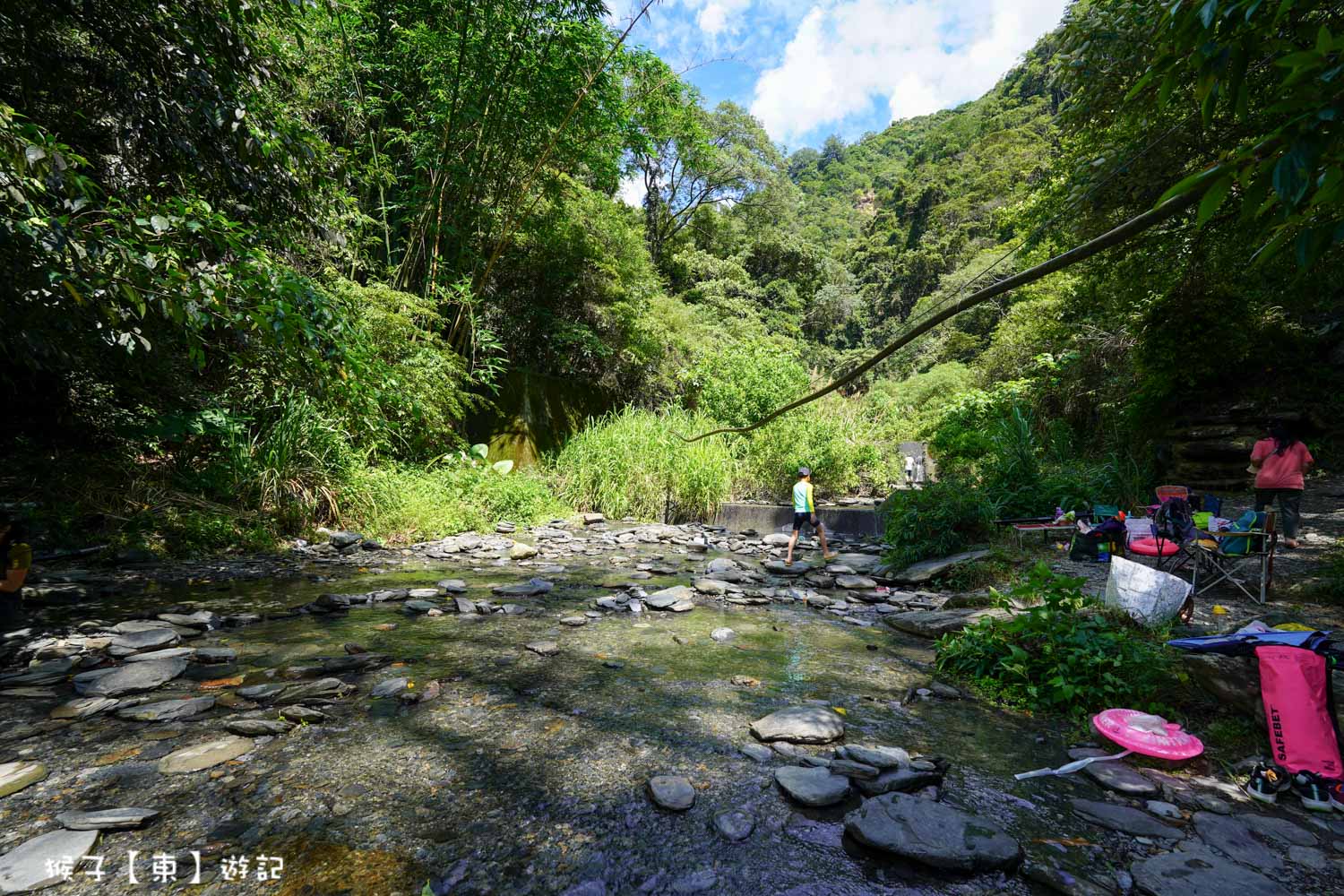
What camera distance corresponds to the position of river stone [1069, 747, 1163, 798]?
228 centimetres

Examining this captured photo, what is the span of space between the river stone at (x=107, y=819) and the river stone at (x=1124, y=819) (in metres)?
3.24

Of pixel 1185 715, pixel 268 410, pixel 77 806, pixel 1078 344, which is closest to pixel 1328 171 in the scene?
pixel 1185 715

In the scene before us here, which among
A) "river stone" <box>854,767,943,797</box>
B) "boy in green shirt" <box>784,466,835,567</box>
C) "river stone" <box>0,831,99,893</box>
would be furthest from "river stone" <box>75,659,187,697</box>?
"boy in green shirt" <box>784,466,835,567</box>

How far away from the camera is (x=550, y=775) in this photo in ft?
7.43

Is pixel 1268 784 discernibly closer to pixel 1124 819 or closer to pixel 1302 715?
pixel 1302 715

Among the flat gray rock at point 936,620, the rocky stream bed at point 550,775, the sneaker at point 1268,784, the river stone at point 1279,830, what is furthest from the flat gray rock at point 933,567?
the river stone at point 1279,830

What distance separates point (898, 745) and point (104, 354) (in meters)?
6.66

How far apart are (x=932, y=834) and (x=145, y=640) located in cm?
431

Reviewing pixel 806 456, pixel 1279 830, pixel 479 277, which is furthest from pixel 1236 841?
pixel 479 277

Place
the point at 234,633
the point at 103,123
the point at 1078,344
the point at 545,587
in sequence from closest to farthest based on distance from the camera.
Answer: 1. the point at 234,633
2. the point at 103,123
3. the point at 545,587
4. the point at 1078,344

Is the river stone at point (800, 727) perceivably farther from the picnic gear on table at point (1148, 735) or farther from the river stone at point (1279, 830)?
the river stone at point (1279, 830)

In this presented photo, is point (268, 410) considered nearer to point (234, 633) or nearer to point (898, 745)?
point (234, 633)

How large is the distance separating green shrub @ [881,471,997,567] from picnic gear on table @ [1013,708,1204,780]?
3.74 metres

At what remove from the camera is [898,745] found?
8.57ft
